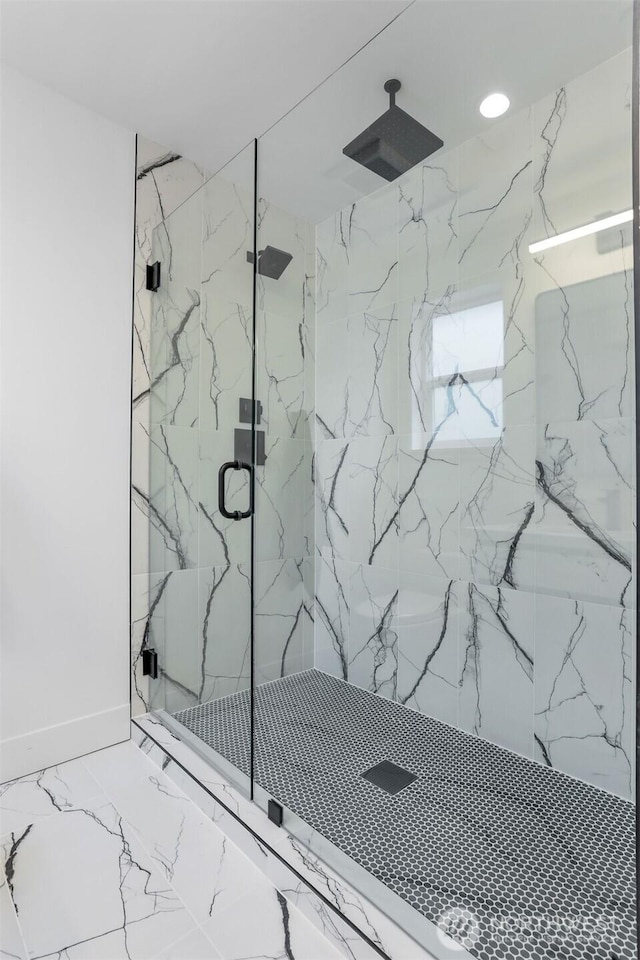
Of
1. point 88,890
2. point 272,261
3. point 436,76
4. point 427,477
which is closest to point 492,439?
point 427,477

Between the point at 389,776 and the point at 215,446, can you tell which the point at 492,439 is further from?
the point at 389,776

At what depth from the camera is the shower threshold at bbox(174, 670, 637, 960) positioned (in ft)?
3.41

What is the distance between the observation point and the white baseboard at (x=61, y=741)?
1.61m

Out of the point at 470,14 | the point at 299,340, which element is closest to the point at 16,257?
the point at 299,340

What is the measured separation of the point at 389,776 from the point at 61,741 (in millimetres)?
1127

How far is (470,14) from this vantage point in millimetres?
1346

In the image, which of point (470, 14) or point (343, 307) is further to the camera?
point (343, 307)

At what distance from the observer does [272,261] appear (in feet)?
5.36

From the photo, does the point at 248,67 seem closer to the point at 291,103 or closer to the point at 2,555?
the point at 291,103

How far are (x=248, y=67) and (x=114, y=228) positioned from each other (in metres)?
0.73

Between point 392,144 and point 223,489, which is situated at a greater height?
point 392,144

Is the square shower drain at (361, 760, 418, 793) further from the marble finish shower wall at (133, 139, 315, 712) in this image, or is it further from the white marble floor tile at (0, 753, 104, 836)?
the white marble floor tile at (0, 753, 104, 836)

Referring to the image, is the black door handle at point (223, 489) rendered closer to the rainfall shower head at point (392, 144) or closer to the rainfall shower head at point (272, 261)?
the rainfall shower head at point (272, 261)

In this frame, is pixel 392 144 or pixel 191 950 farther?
pixel 392 144
